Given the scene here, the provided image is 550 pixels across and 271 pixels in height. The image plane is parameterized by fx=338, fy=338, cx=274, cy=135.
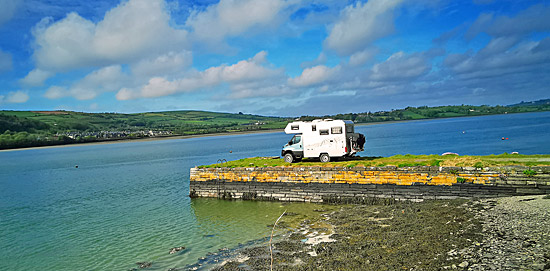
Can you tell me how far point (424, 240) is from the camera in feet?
35.7

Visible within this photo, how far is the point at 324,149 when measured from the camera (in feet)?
73.8

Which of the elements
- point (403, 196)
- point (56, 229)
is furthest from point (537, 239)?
point (56, 229)

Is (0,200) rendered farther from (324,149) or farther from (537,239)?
(537,239)

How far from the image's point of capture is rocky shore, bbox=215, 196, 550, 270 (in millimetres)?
8984

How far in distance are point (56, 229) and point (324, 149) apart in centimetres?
1671

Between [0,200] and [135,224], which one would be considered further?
[0,200]

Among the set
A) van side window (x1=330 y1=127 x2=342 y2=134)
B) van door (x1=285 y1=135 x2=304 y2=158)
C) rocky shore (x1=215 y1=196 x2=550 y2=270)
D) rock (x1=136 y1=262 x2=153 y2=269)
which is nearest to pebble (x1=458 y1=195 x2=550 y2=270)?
rocky shore (x1=215 y1=196 x2=550 y2=270)

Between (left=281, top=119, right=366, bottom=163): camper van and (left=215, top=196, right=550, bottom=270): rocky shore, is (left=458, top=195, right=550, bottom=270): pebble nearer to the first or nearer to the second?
(left=215, top=196, right=550, bottom=270): rocky shore

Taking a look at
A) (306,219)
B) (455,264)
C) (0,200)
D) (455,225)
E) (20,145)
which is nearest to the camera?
(455,264)

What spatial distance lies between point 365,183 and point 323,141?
16.5 ft

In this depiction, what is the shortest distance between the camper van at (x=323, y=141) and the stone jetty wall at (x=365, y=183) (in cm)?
279

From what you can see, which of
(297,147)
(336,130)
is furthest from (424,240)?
(297,147)

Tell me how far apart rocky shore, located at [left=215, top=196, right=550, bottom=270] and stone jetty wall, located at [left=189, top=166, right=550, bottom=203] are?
0.91 meters

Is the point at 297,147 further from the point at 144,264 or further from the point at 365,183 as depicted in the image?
the point at 144,264
